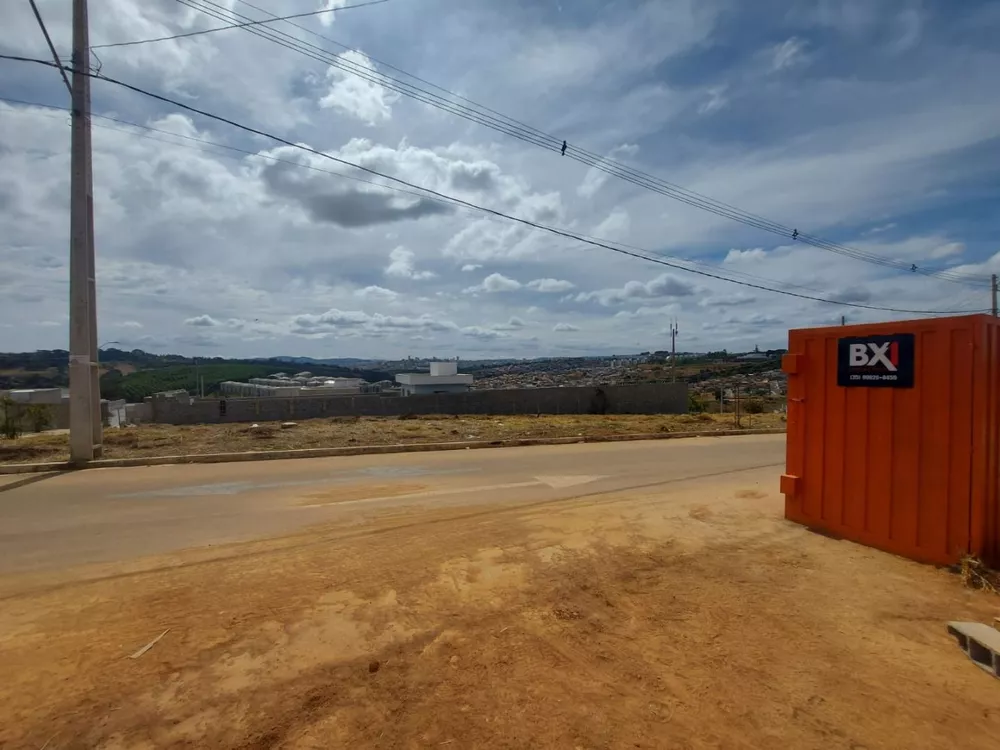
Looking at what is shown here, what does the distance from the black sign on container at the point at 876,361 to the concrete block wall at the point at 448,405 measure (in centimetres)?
2432

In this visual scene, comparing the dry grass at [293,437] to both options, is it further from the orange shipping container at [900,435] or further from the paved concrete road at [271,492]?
the orange shipping container at [900,435]

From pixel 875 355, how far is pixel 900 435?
0.86 m

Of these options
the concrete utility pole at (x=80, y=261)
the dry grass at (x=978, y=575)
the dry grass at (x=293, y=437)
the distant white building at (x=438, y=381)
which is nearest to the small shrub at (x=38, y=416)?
the dry grass at (x=293, y=437)

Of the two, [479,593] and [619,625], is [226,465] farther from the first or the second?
[619,625]

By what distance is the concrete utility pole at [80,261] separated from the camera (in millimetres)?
12406

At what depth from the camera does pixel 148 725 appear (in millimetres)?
3055

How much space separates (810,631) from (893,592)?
131 centimetres

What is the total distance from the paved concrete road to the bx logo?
4323 mm

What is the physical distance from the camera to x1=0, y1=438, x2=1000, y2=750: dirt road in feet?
9.96

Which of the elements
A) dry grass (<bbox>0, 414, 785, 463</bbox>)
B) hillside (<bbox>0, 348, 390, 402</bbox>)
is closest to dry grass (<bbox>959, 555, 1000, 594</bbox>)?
dry grass (<bbox>0, 414, 785, 463</bbox>)

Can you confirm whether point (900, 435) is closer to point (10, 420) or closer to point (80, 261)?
point (80, 261)

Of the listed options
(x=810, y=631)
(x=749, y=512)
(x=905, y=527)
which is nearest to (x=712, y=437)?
(x=749, y=512)

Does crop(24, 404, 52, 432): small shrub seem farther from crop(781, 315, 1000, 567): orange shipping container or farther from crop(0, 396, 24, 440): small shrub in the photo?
crop(781, 315, 1000, 567): orange shipping container

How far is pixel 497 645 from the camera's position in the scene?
3.89 meters
